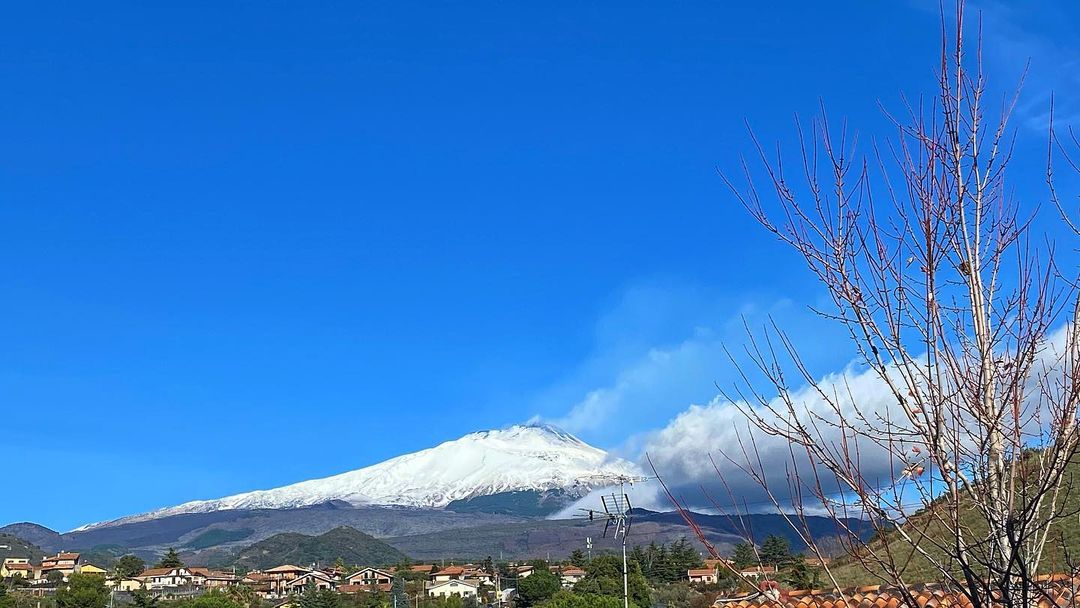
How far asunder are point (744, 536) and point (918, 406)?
99 centimetres

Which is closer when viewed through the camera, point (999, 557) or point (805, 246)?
point (999, 557)

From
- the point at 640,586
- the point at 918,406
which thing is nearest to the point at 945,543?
the point at 918,406

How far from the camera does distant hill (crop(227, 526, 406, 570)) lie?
16325 cm

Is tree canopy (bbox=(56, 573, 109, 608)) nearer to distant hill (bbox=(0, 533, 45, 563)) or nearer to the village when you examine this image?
the village

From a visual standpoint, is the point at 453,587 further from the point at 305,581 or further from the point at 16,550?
the point at 16,550

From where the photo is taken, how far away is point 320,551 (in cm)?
17112

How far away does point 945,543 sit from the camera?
3.45m

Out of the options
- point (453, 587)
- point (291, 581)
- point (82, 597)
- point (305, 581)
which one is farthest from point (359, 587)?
point (82, 597)

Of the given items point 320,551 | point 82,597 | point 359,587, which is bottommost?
point 82,597

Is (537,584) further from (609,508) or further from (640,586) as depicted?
(609,508)

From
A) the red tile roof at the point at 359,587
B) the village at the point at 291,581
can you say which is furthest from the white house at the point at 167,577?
the red tile roof at the point at 359,587

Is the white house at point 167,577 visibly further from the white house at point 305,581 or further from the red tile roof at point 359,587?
the red tile roof at point 359,587

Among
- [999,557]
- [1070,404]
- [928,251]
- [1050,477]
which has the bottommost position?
[999,557]

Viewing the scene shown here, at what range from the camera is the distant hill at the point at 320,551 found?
163250mm
